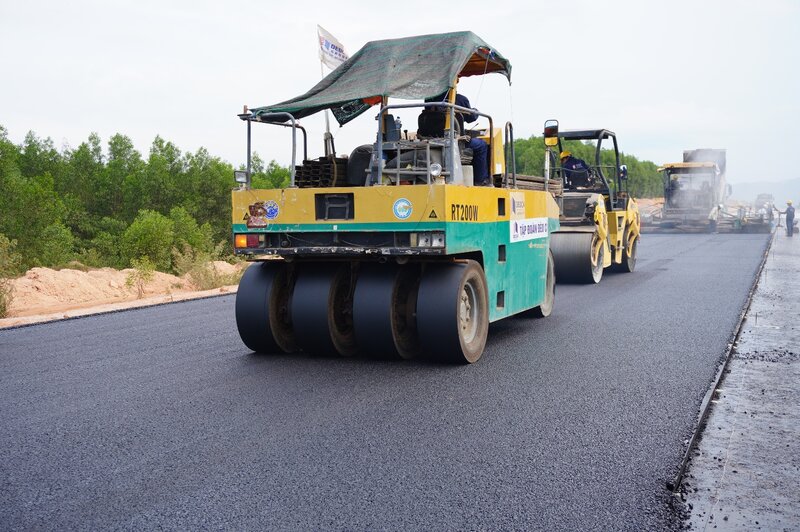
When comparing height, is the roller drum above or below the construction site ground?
above

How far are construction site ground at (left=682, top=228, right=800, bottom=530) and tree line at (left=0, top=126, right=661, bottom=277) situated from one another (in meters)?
12.6

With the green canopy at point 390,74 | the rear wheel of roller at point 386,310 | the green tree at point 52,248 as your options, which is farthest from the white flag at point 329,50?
the green tree at point 52,248

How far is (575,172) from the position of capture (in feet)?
53.6

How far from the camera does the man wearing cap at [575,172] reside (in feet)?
53.3

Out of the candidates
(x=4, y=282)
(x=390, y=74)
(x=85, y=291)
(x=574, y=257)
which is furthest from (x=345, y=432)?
(x=85, y=291)

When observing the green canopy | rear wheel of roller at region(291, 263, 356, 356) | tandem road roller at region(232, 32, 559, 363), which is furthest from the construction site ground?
the green canopy

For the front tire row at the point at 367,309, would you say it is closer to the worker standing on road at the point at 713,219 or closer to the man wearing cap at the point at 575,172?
the man wearing cap at the point at 575,172

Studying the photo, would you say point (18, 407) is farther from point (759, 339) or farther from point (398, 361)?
point (759, 339)

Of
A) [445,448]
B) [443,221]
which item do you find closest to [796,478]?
[445,448]

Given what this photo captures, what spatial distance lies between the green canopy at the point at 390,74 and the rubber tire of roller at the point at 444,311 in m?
1.48

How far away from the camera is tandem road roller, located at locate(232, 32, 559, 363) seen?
6.84 m

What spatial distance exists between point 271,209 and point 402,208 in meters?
1.25

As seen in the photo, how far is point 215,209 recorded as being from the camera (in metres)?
32.8

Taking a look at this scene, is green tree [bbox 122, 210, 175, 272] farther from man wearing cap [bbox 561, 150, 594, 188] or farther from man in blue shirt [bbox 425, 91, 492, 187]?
man in blue shirt [bbox 425, 91, 492, 187]
